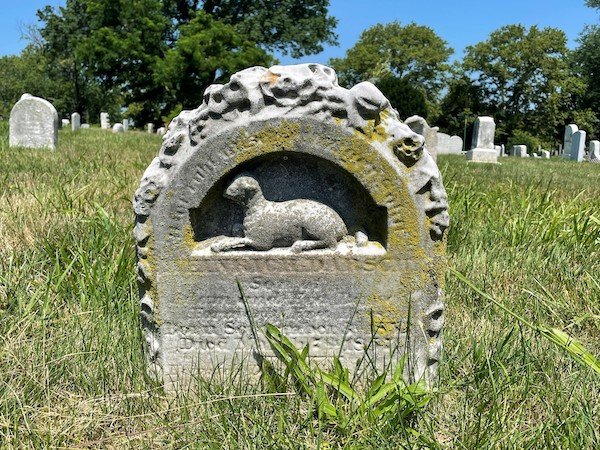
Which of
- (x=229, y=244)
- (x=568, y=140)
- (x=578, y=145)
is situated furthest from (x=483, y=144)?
(x=229, y=244)

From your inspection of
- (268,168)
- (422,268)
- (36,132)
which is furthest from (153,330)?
(36,132)

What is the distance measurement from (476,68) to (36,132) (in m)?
38.6

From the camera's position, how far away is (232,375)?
2.04m

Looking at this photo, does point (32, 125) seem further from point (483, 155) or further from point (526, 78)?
point (526, 78)

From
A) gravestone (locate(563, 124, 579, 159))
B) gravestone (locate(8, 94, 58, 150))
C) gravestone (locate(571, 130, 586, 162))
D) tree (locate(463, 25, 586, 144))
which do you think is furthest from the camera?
tree (locate(463, 25, 586, 144))

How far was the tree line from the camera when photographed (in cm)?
2617

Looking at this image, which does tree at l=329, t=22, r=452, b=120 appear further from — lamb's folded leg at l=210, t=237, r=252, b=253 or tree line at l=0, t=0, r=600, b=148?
lamb's folded leg at l=210, t=237, r=252, b=253

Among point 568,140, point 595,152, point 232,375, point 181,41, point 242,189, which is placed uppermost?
point 181,41

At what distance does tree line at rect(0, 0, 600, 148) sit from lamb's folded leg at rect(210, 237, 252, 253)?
24.4 meters

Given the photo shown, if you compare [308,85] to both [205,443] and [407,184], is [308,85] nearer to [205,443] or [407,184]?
[407,184]

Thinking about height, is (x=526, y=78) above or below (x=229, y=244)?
above

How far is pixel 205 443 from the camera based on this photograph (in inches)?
64.1

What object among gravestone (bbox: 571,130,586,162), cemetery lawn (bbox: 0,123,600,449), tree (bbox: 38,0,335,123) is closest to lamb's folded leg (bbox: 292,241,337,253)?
cemetery lawn (bbox: 0,123,600,449)

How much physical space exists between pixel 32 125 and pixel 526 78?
127 feet
